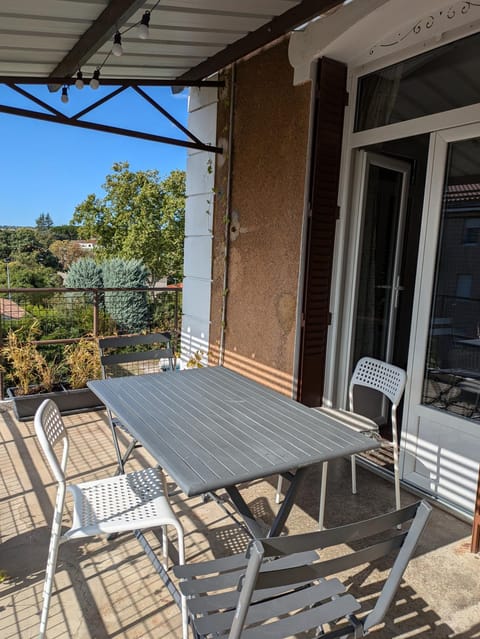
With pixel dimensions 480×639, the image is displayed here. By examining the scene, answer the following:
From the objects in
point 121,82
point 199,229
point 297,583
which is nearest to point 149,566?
point 297,583

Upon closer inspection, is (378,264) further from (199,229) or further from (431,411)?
(199,229)

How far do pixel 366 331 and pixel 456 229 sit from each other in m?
1.10

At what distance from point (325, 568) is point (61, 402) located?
147 inches

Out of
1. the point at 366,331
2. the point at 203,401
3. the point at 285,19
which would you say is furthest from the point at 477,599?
the point at 285,19

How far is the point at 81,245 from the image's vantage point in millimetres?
30219

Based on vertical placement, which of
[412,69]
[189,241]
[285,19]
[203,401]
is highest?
[285,19]

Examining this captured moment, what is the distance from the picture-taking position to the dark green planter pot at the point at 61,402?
4094 millimetres

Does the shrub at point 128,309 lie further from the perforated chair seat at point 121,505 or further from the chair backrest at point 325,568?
the chair backrest at point 325,568

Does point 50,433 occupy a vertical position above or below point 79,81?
below

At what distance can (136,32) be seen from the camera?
3314 mm

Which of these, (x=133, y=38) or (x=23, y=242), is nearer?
(x=133, y=38)

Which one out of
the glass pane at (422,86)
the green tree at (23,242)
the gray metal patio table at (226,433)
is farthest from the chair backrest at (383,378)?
the green tree at (23,242)

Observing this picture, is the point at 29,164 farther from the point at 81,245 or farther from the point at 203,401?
the point at 203,401

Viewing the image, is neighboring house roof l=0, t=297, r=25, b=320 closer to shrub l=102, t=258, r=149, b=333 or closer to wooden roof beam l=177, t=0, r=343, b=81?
shrub l=102, t=258, r=149, b=333
